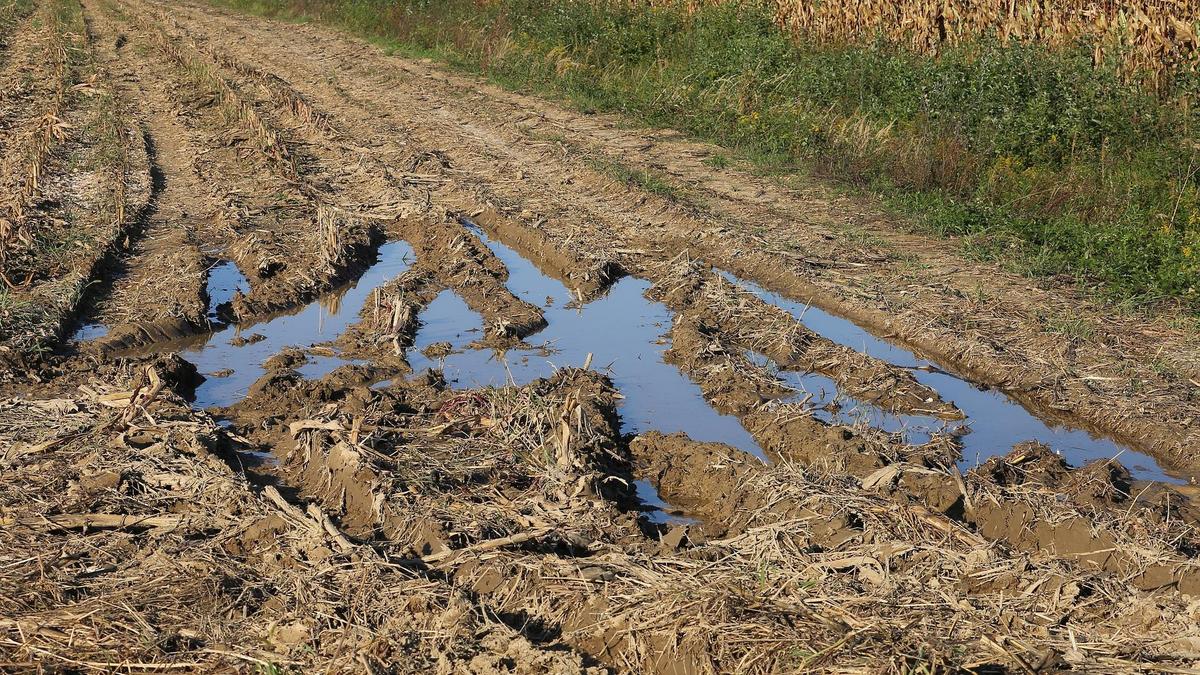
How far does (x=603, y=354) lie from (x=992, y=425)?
2.77 m

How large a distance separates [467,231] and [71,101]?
1014 cm

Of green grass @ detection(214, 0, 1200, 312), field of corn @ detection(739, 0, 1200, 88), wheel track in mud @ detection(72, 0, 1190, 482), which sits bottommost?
wheel track in mud @ detection(72, 0, 1190, 482)

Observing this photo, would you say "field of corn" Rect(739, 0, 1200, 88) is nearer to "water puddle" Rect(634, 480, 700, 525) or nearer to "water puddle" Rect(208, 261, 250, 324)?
"water puddle" Rect(634, 480, 700, 525)

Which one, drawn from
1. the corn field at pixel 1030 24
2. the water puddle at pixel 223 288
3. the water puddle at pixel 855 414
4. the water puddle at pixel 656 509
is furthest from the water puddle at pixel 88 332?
the corn field at pixel 1030 24

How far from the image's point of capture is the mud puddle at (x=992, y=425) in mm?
6984

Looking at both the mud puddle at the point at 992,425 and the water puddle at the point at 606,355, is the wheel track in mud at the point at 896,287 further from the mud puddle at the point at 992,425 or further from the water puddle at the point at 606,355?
the water puddle at the point at 606,355

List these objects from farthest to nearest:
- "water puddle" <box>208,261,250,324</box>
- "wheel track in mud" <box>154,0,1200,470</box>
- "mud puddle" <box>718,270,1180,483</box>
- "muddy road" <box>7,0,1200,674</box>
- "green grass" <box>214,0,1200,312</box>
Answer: "green grass" <box>214,0,1200,312</box>, "water puddle" <box>208,261,250,324</box>, "wheel track in mud" <box>154,0,1200,470</box>, "mud puddle" <box>718,270,1180,483</box>, "muddy road" <box>7,0,1200,674</box>

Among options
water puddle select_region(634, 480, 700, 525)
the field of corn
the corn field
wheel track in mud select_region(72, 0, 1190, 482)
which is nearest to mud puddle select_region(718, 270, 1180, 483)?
wheel track in mud select_region(72, 0, 1190, 482)

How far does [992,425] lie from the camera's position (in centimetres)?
747

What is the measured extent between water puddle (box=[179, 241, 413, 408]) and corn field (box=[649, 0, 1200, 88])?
25.2ft

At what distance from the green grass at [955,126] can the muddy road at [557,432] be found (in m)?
0.66

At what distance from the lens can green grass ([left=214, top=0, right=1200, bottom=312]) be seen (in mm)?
10234

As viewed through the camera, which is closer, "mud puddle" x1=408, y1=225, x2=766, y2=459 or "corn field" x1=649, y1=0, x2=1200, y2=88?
"mud puddle" x1=408, y1=225, x2=766, y2=459

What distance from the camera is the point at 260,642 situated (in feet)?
15.2
